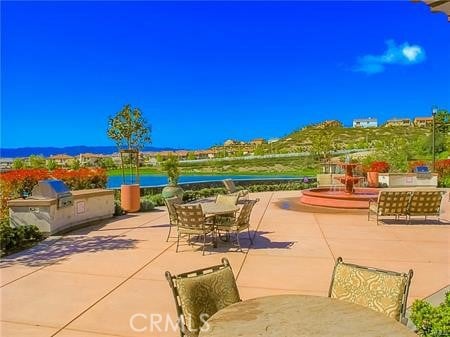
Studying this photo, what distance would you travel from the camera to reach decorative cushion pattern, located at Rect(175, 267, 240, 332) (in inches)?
96.4

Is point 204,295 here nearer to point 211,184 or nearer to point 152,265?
point 152,265

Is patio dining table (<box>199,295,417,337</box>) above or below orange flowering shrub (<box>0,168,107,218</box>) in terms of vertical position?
below

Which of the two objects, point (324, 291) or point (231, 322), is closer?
point (231, 322)

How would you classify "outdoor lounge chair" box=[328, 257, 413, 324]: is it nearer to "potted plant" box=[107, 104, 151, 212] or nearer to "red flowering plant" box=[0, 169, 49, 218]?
"red flowering plant" box=[0, 169, 49, 218]

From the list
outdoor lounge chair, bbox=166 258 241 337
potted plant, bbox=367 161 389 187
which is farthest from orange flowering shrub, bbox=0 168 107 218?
potted plant, bbox=367 161 389 187

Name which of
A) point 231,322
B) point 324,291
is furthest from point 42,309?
point 324,291

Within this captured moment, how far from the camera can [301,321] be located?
2111mm

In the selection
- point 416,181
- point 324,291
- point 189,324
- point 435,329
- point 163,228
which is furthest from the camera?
point 416,181

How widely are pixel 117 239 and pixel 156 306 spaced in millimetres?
3772

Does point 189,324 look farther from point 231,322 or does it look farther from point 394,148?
point 394,148

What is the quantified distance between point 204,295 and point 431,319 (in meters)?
1.76

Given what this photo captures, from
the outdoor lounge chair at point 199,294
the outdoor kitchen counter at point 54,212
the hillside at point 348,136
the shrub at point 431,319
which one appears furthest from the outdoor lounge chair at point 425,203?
the hillside at point 348,136

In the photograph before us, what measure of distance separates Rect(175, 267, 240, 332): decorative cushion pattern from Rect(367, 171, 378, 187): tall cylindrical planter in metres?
16.8

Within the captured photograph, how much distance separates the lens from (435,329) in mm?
2680
